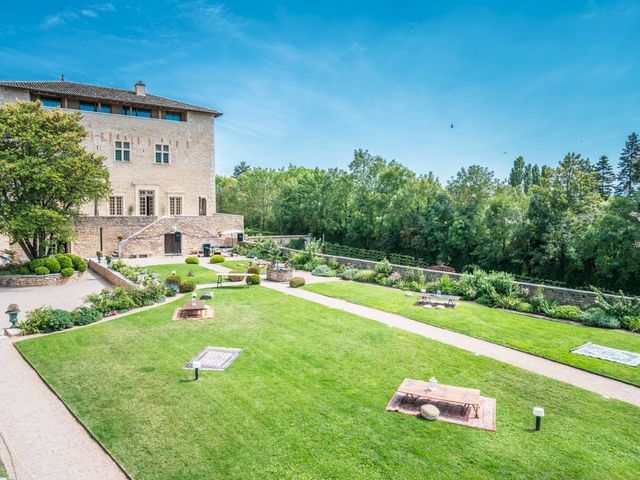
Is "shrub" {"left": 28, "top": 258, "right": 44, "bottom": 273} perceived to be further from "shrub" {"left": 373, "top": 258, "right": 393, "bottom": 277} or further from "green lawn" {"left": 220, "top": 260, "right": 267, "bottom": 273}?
"shrub" {"left": 373, "top": 258, "right": 393, "bottom": 277}

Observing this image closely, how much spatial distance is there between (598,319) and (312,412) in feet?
41.1

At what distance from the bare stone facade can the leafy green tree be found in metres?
7.96

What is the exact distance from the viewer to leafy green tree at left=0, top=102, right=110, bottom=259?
23.2m

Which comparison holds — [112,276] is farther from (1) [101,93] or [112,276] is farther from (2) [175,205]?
(1) [101,93]

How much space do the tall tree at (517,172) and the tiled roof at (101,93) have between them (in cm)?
5270

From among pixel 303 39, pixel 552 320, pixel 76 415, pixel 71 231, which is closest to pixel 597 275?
pixel 552 320

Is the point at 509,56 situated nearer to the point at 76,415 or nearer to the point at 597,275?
the point at 597,275

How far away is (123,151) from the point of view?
A: 39688mm

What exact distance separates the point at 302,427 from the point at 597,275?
26028mm

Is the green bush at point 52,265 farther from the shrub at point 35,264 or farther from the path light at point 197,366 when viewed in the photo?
the path light at point 197,366

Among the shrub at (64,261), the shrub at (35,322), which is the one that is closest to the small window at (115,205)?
the shrub at (64,261)

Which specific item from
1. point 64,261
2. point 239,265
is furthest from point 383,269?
point 64,261

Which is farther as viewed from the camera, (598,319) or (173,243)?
(173,243)

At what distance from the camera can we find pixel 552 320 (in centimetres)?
1611
